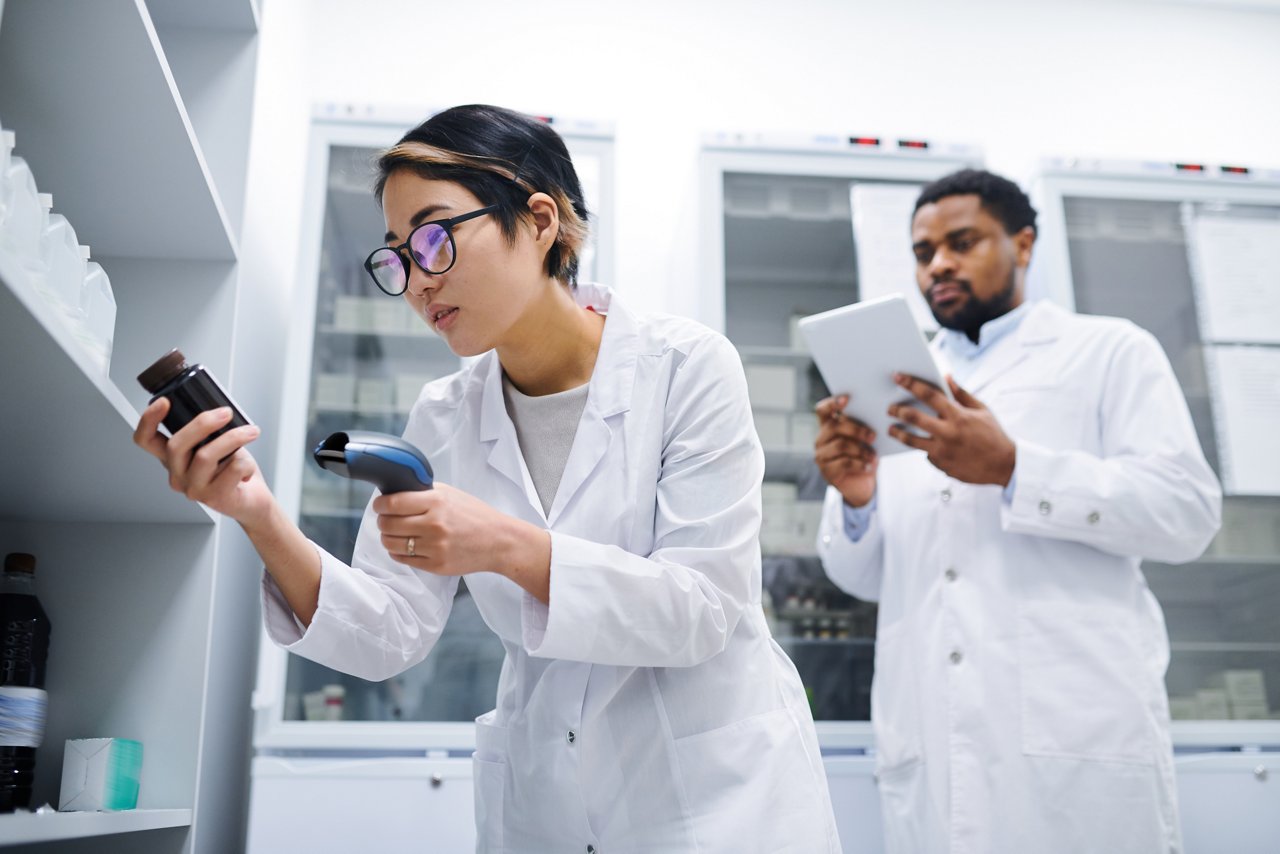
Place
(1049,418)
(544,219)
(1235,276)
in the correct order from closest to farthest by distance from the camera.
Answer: (544,219), (1049,418), (1235,276)

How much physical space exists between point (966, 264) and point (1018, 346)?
243mm

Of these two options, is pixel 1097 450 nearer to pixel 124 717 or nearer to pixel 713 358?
pixel 713 358

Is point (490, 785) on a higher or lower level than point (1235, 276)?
lower

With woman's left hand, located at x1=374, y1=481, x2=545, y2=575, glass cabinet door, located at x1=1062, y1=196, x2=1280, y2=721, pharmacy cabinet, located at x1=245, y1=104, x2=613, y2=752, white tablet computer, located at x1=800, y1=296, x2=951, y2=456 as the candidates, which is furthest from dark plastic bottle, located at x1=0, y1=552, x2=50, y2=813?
glass cabinet door, located at x1=1062, y1=196, x2=1280, y2=721

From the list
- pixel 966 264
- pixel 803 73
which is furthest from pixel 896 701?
pixel 803 73

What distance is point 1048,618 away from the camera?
2094 mm

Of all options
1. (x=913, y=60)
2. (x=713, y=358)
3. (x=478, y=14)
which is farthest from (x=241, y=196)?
(x=913, y=60)

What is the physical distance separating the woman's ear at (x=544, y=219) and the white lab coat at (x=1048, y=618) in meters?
1.06

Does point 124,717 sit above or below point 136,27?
below

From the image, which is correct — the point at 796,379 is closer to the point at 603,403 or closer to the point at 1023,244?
the point at 1023,244

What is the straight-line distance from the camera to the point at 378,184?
1532 millimetres

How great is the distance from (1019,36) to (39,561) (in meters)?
3.40

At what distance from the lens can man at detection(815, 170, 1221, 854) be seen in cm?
200

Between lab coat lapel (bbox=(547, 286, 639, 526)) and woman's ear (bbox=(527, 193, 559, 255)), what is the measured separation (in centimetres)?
14
